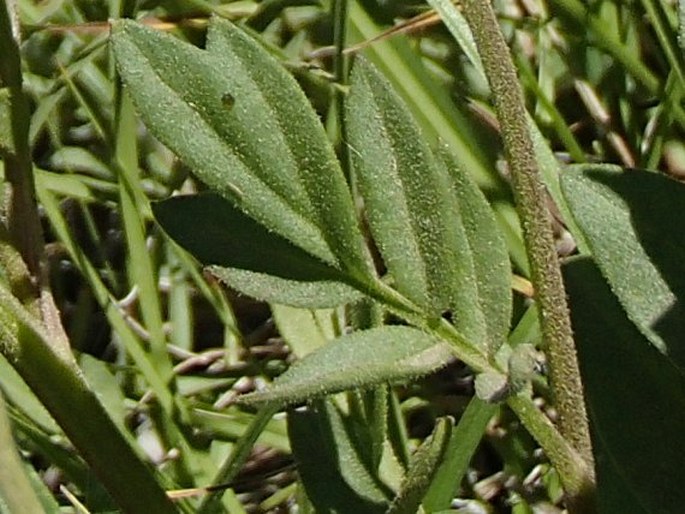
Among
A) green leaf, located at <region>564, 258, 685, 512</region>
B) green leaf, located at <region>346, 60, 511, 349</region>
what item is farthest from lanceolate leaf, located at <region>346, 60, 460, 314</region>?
green leaf, located at <region>564, 258, 685, 512</region>

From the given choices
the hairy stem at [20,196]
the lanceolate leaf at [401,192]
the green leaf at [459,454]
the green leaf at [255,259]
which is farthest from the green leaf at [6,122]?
the green leaf at [459,454]

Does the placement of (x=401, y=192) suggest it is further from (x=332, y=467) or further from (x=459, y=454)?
(x=459, y=454)

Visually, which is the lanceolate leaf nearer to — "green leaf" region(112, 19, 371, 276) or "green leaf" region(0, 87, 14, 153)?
"green leaf" region(112, 19, 371, 276)

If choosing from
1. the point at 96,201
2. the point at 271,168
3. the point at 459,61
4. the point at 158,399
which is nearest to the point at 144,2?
the point at 96,201

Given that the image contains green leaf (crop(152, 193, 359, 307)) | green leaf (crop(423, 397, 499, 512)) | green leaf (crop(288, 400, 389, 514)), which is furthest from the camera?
green leaf (crop(423, 397, 499, 512))

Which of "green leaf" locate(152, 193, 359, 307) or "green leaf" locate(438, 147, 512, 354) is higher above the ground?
"green leaf" locate(152, 193, 359, 307)
